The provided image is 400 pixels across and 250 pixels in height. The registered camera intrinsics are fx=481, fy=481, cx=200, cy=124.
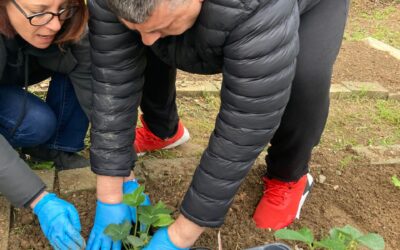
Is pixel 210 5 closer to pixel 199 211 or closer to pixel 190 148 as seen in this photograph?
pixel 199 211

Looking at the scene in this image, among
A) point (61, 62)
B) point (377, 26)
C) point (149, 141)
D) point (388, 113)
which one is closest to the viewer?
point (61, 62)

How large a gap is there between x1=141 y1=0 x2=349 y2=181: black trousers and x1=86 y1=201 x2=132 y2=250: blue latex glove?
0.65 metres

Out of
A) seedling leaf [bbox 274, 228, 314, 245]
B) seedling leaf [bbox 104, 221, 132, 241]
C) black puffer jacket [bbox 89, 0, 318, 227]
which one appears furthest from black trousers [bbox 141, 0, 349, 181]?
seedling leaf [bbox 104, 221, 132, 241]

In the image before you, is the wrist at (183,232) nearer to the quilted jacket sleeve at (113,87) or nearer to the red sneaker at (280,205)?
the quilted jacket sleeve at (113,87)

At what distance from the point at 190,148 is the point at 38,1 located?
128 centimetres

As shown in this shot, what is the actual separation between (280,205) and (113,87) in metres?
0.87

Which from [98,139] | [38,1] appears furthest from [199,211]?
[38,1]

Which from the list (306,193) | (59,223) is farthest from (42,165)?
(306,193)

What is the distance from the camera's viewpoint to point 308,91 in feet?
5.56

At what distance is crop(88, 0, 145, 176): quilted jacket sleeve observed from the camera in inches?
58.3

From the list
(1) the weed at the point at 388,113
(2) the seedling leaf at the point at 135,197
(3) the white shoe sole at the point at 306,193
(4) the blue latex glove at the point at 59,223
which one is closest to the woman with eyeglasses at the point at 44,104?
(4) the blue latex glove at the point at 59,223

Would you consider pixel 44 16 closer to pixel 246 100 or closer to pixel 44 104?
pixel 44 104

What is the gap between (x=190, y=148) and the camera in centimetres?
264

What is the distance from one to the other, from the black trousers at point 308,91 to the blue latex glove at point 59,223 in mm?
709
